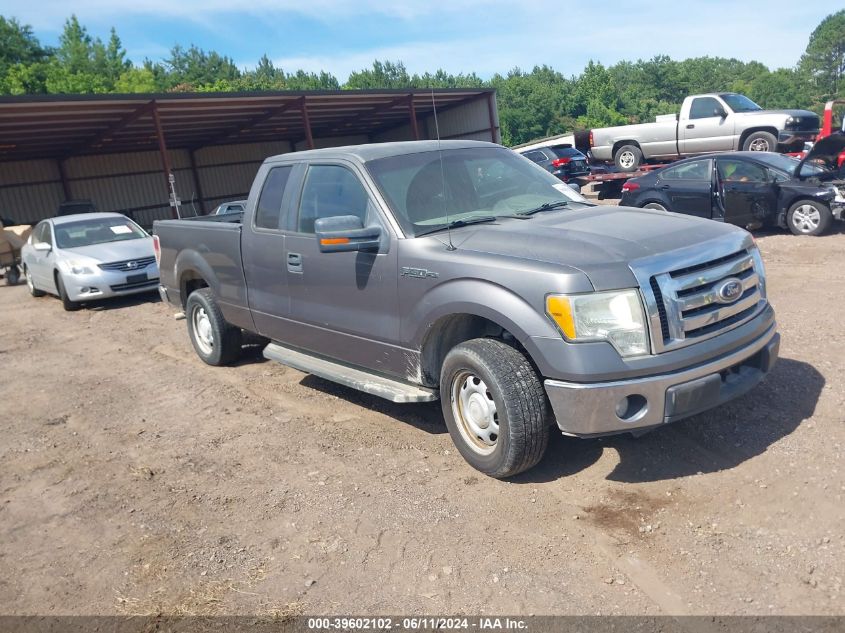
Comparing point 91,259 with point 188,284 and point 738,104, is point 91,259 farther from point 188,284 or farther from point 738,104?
point 738,104

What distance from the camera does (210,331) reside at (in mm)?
7250

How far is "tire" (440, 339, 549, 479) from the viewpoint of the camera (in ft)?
13.1

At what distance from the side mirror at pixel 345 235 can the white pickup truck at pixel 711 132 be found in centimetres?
1508

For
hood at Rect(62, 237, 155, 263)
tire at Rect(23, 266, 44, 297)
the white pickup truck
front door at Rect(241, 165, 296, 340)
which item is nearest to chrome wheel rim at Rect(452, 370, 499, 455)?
front door at Rect(241, 165, 296, 340)

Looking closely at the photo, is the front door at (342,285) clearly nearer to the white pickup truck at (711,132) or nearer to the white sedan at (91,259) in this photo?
the white sedan at (91,259)

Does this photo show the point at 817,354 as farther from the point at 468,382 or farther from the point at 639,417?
the point at 468,382

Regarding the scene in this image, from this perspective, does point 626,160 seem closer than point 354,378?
No

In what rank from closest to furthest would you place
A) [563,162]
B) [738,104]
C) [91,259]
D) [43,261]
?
[91,259] → [43,261] → [738,104] → [563,162]

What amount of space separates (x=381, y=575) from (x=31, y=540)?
2210mm

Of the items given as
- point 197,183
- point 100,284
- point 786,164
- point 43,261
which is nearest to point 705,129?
point 786,164

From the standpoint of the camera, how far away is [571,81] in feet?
269

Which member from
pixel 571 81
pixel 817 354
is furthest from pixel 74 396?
pixel 571 81

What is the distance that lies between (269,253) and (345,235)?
1419 millimetres

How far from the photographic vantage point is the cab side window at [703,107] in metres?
17.7
